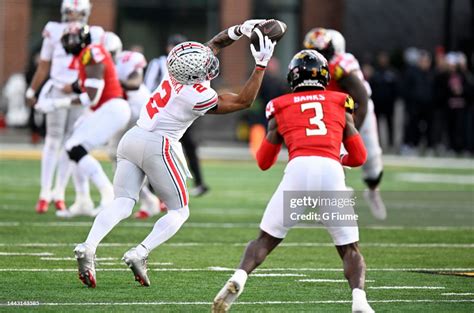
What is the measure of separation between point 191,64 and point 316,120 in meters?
1.33

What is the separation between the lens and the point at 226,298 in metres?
7.28

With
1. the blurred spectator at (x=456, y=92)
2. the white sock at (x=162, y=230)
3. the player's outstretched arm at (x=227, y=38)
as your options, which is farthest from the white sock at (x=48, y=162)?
the blurred spectator at (x=456, y=92)

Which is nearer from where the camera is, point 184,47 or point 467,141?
point 184,47

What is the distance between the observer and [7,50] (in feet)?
114

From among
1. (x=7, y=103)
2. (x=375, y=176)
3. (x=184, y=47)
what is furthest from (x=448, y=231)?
(x=7, y=103)

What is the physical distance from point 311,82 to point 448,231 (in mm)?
5534

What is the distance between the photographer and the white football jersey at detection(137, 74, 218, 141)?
8.78 m

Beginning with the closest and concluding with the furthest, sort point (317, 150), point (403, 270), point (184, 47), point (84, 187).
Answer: point (317, 150) < point (184, 47) < point (403, 270) < point (84, 187)

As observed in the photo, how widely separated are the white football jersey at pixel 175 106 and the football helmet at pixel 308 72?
1.03 meters

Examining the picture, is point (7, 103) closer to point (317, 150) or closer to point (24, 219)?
point (24, 219)

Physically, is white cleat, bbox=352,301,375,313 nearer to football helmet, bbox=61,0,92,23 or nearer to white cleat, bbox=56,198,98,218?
white cleat, bbox=56,198,98,218

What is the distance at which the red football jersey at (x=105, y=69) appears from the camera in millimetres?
12688

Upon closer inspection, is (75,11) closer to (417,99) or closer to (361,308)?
(361,308)

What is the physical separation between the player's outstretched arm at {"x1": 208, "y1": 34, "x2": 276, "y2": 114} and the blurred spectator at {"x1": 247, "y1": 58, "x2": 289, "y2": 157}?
53.5 feet
